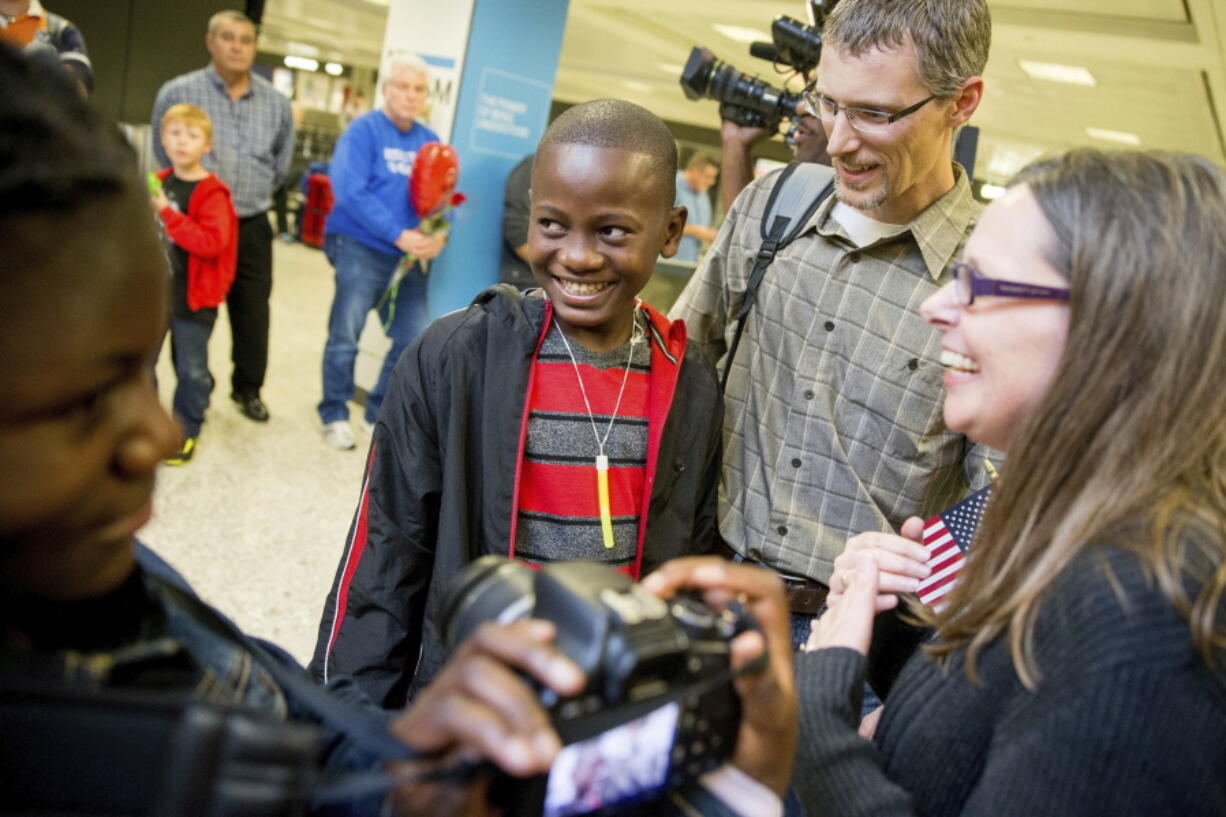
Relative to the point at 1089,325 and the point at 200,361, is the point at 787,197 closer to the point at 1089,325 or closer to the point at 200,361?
the point at 1089,325

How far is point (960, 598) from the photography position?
3.44ft

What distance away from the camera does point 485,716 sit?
2.07 feet

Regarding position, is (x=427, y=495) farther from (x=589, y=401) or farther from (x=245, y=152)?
(x=245, y=152)

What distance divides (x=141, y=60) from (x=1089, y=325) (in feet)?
24.6

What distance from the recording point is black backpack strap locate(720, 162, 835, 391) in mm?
1795

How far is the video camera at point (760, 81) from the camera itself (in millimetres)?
2500

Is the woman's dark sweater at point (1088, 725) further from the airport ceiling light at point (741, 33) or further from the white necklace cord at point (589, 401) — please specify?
the airport ceiling light at point (741, 33)

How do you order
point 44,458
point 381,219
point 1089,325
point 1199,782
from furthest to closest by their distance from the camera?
point 381,219 → point 1089,325 → point 1199,782 → point 44,458

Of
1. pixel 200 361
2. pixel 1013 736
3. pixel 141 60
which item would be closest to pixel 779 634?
pixel 1013 736

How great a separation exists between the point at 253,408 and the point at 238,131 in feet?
4.15

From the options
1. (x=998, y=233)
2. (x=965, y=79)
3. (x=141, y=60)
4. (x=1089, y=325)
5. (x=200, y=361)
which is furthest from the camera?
(x=141, y=60)

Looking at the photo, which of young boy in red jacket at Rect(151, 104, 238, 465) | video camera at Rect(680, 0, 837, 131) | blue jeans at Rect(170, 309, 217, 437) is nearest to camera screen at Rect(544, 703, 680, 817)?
video camera at Rect(680, 0, 837, 131)

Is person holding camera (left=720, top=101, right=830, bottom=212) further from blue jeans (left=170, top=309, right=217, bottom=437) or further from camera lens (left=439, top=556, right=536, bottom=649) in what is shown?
blue jeans (left=170, top=309, right=217, bottom=437)

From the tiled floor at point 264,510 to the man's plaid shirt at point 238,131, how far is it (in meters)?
1.03
